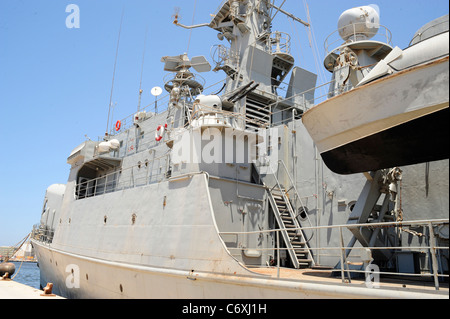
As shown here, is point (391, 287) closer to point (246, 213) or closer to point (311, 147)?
point (246, 213)

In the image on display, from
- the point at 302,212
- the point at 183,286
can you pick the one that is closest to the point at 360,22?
the point at 302,212

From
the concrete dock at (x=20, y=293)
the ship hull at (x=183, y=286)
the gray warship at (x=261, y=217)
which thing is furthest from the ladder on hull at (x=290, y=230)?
the concrete dock at (x=20, y=293)

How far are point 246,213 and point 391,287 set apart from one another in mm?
4671

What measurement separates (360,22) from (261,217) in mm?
7926

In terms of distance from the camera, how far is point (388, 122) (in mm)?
4766

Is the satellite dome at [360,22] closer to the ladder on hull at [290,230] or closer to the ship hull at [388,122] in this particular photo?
the ladder on hull at [290,230]

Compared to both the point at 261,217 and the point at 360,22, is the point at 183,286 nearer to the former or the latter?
the point at 261,217

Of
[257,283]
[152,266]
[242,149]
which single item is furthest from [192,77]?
[257,283]

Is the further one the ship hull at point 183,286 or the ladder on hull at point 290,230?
the ladder on hull at point 290,230

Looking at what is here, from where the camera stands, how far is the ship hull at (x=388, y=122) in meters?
4.34

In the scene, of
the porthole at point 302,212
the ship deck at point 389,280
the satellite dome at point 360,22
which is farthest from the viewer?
the satellite dome at point 360,22

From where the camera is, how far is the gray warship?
5969 millimetres

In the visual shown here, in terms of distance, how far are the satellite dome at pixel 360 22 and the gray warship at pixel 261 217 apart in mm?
75
